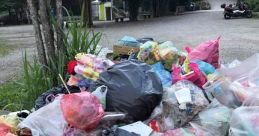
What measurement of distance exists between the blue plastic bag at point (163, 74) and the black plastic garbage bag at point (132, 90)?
0.33 meters

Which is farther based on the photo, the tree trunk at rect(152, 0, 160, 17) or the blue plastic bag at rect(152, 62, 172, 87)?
the tree trunk at rect(152, 0, 160, 17)

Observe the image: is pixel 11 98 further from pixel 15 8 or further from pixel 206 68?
pixel 15 8

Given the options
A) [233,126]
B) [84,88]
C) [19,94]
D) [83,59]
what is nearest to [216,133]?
[233,126]

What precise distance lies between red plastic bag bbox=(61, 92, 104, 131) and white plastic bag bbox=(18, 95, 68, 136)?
10 cm

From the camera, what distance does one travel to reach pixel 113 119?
3289 mm

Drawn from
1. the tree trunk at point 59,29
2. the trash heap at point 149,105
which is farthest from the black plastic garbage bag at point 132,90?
the tree trunk at point 59,29

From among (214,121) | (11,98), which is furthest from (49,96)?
(11,98)

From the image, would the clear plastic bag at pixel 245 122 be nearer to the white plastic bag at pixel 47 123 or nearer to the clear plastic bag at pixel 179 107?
the clear plastic bag at pixel 179 107

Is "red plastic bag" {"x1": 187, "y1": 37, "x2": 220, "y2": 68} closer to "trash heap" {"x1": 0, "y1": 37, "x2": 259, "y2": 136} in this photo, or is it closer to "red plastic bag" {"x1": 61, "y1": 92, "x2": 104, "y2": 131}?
"trash heap" {"x1": 0, "y1": 37, "x2": 259, "y2": 136}

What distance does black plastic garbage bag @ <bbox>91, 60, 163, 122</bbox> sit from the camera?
11.1 ft

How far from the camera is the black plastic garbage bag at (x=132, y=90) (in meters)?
3.39

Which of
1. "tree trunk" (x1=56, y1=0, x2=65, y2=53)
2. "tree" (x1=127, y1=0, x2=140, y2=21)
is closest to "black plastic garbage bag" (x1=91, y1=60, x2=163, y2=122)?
"tree trunk" (x1=56, y1=0, x2=65, y2=53)

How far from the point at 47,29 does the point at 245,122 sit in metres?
2.58

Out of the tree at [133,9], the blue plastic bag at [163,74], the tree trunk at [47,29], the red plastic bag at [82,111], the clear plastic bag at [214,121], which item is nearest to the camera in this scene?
the red plastic bag at [82,111]
